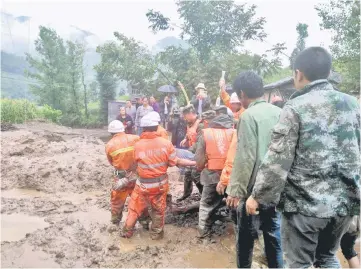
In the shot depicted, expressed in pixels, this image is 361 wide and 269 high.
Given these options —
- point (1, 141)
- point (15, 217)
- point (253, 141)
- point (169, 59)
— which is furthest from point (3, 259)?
point (169, 59)

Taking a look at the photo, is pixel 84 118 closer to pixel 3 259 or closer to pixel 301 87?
pixel 3 259

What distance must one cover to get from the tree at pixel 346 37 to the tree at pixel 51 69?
55.7ft

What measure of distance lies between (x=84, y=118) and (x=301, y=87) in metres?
23.5

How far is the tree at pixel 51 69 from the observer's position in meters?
23.2

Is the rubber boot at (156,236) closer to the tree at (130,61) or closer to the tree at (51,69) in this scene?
the tree at (130,61)

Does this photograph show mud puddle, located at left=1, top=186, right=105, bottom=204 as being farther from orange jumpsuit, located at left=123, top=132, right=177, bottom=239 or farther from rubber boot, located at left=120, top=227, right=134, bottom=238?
orange jumpsuit, located at left=123, top=132, right=177, bottom=239

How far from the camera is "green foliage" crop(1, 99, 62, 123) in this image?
18.9m

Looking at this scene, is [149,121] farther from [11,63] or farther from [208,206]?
[11,63]

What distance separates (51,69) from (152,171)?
2114cm

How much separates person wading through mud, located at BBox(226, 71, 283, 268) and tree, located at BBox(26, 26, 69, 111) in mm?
22452

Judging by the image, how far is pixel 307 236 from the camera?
2.15 meters

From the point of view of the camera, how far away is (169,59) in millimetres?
19953

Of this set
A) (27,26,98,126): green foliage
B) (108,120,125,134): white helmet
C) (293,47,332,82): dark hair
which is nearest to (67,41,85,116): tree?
(27,26,98,126): green foliage

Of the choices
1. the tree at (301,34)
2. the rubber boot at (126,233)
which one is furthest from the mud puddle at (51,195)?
the tree at (301,34)
